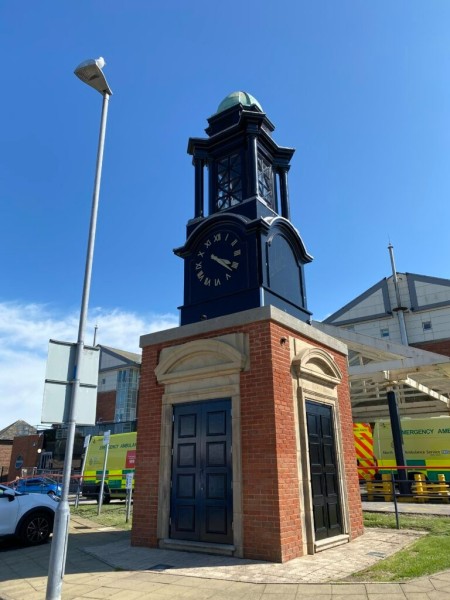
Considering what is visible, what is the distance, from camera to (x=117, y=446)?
21250mm

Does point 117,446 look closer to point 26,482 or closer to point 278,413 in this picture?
point 26,482

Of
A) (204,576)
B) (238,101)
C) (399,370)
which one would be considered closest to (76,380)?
(204,576)

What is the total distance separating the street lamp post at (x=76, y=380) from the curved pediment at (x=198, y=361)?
2834 millimetres

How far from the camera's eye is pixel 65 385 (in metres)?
5.65

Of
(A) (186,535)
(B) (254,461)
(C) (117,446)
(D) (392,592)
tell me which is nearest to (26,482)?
(C) (117,446)

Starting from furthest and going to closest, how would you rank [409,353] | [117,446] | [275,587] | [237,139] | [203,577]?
[117,446]
[409,353]
[237,139]
[203,577]
[275,587]

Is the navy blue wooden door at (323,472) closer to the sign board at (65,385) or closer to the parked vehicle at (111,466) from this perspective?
the sign board at (65,385)

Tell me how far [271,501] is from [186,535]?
1.91 meters

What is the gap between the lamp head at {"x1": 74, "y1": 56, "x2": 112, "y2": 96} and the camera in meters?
6.49

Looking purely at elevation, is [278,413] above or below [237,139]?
below

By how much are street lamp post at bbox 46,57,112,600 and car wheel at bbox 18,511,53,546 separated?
5.11m

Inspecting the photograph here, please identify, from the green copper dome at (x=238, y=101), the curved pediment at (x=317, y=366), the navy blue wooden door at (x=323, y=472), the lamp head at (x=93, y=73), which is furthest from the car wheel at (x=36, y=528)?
the green copper dome at (x=238, y=101)

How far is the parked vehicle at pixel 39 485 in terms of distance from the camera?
22688 mm

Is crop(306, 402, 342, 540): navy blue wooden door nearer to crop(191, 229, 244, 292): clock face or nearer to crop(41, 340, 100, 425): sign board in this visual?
crop(191, 229, 244, 292): clock face
